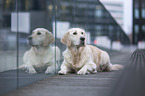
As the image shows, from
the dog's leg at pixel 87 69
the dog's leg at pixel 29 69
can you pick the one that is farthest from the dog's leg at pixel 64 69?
the dog's leg at pixel 29 69

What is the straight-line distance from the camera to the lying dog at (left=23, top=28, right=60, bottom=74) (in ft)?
12.9

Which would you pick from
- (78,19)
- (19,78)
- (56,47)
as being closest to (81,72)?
(56,47)

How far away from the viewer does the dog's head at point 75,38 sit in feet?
16.0

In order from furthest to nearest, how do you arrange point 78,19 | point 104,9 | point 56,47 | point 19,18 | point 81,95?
1. point 104,9
2. point 78,19
3. point 56,47
4. point 19,18
5. point 81,95

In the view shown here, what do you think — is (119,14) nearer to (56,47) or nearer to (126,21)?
(126,21)

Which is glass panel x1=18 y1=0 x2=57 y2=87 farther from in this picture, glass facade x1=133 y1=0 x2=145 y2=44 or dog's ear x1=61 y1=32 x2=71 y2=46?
glass facade x1=133 y1=0 x2=145 y2=44

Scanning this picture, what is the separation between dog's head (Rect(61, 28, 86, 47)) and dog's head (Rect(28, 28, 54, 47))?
0.43 metres

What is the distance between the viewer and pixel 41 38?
4.45 metres

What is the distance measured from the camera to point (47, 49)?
14.8 feet

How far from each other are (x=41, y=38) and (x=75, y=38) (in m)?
0.74

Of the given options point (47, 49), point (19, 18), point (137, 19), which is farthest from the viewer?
point (137, 19)

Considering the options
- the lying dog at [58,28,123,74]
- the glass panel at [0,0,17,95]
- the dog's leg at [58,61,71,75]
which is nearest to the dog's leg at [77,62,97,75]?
the lying dog at [58,28,123,74]

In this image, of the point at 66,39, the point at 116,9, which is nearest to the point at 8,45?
the point at 66,39

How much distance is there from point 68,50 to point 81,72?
57 centimetres
